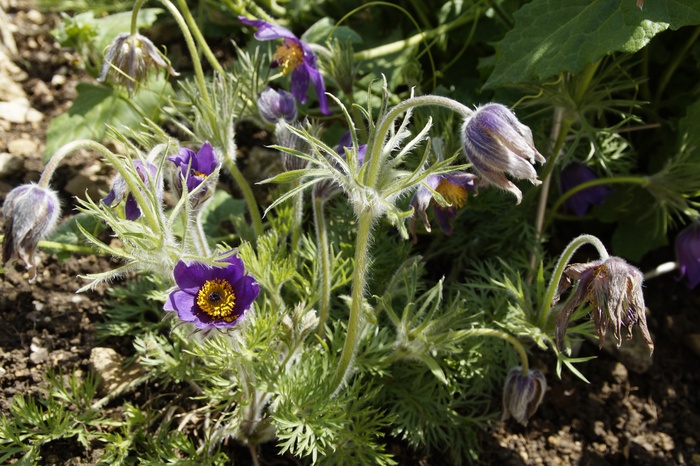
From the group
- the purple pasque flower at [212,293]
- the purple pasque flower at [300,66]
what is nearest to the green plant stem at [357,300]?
the purple pasque flower at [212,293]

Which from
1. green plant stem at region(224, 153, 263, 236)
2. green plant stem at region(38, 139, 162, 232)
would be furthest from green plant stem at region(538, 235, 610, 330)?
green plant stem at region(38, 139, 162, 232)

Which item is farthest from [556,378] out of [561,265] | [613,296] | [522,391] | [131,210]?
[131,210]

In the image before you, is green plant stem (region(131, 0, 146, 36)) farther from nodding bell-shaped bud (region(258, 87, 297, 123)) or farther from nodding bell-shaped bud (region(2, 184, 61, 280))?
nodding bell-shaped bud (region(2, 184, 61, 280))

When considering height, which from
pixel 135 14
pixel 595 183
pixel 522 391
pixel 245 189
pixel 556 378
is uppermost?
pixel 135 14

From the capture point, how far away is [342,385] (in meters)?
1.70

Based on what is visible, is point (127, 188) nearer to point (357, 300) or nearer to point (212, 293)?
point (212, 293)

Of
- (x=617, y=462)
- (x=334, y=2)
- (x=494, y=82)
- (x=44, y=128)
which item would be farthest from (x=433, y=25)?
(x=617, y=462)

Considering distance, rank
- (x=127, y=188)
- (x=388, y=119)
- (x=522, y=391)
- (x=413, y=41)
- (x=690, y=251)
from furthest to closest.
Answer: (x=413, y=41), (x=690, y=251), (x=522, y=391), (x=127, y=188), (x=388, y=119)

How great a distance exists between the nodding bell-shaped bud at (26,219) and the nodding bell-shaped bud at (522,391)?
109 cm

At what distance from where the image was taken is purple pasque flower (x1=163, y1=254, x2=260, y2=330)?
54.7 inches

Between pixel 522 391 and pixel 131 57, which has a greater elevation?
pixel 131 57

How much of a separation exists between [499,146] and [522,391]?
70 centimetres

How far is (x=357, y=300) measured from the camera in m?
1.49

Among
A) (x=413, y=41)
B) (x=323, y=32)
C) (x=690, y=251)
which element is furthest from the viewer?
(x=413, y=41)
